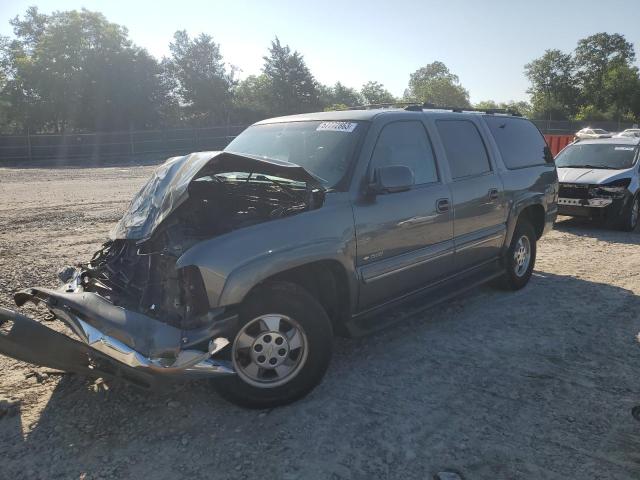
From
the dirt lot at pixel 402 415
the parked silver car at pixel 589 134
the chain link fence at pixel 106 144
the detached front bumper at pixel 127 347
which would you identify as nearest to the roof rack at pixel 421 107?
the dirt lot at pixel 402 415

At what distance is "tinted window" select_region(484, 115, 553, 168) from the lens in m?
5.55

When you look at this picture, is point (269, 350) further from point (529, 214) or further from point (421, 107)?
point (529, 214)

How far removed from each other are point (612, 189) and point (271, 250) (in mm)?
8383

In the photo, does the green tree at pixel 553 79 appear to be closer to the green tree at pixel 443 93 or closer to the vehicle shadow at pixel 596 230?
the green tree at pixel 443 93

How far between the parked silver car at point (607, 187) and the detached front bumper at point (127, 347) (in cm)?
845

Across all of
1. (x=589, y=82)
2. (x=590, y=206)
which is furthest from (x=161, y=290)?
(x=589, y=82)

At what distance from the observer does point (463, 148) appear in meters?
4.90

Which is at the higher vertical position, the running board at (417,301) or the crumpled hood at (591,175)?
the crumpled hood at (591,175)

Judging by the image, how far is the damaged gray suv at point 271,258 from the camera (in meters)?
2.91

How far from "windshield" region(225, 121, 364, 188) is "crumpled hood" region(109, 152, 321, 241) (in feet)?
1.24

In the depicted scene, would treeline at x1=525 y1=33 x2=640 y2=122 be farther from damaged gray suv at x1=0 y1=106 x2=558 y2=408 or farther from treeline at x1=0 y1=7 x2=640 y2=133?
damaged gray suv at x1=0 y1=106 x2=558 y2=408

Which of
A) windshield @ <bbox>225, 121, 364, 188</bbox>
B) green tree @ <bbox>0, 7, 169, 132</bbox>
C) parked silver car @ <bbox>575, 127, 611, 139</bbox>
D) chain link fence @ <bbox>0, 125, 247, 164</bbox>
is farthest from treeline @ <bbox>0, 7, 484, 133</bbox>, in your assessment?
windshield @ <bbox>225, 121, 364, 188</bbox>

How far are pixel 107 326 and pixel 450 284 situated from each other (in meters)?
3.05

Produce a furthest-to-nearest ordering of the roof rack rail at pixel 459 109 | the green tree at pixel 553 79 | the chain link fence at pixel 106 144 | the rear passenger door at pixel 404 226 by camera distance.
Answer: the green tree at pixel 553 79 < the chain link fence at pixel 106 144 < the roof rack rail at pixel 459 109 < the rear passenger door at pixel 404 226
